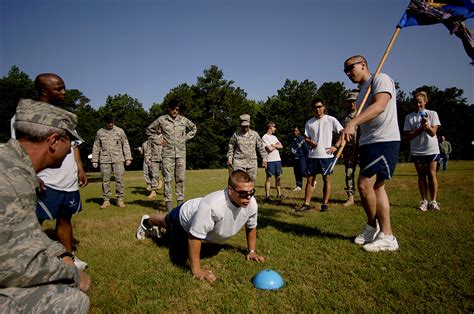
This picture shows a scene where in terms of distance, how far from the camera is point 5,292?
1640 millimetres

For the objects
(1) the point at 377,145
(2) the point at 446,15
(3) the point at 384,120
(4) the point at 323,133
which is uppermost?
(2) the point at 446,15

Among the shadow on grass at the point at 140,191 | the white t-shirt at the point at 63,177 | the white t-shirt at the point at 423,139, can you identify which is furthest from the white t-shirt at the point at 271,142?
the white t-shirt at the point at 63,177

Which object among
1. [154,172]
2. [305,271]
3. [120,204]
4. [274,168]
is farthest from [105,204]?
[305,271]

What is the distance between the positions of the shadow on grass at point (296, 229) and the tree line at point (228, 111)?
46.8m

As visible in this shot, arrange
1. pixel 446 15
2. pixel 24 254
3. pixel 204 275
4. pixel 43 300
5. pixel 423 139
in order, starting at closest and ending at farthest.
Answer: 1. pixel 24 254
2. pixel 43 300
3. pixel 204 275
4. pixel 446 15
5. pixel 423 139

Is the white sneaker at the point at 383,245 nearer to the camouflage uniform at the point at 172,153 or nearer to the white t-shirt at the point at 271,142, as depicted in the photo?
the camouflage uniform at the point at 172,153

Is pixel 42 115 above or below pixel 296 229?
above

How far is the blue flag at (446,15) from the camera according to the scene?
489cm

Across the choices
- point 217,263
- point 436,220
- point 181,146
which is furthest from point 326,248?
point 181,146

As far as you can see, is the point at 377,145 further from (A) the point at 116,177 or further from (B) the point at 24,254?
(A) the point at 116,177

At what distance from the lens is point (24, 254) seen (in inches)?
63.0

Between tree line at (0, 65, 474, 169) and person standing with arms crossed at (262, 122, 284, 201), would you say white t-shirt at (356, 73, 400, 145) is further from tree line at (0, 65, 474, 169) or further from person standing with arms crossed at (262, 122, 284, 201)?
tree line at (0, 65, 474, 169)

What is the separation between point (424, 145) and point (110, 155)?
28.9 feet

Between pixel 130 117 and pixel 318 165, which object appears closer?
pixel 318 165
